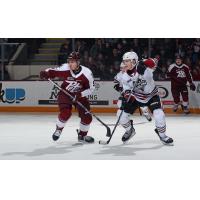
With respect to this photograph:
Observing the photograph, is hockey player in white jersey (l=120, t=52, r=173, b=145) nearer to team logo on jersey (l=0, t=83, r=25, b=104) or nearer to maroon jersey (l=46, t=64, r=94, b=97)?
maroon jersey (l=46, t=64, r=94, b=97)

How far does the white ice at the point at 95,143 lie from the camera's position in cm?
580

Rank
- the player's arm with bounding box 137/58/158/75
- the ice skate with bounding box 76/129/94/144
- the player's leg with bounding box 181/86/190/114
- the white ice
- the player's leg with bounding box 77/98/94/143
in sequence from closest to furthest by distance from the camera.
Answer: the white ice
the player's arm with bounding box 137/58/158/75
the player's leg with bounding box 77/98/94/143
the ice skate with bounding box 76/129/94/144
the player's leg with bounding box 181/86/190/114

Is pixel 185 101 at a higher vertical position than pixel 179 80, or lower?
lower

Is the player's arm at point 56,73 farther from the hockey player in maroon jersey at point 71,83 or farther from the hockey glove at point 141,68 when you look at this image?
the hockey glove at point 141,68

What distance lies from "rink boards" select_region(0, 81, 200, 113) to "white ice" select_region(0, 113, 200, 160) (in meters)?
1.28

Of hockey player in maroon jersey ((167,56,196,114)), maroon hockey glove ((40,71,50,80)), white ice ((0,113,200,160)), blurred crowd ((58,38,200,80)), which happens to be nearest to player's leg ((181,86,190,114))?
hockey player in maroon jersey ((167,56,196,114))

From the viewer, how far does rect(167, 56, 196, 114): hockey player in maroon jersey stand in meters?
10.3

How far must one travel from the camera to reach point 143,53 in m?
10.7

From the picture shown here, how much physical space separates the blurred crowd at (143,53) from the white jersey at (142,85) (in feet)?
14.3

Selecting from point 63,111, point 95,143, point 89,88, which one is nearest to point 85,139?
point 95,143

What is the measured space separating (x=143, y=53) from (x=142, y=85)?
4.50 metres

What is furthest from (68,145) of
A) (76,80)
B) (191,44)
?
(191,44)

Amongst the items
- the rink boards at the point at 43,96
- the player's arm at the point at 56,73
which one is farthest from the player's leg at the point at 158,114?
the rink boards at the point at 43,96

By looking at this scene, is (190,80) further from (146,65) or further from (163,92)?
(146,65)
